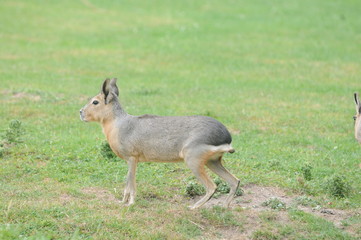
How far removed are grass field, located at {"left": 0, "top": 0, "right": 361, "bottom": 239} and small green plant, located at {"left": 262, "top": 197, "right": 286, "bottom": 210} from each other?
3.7 inches

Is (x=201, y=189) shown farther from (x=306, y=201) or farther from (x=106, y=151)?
(x=106, y=151)

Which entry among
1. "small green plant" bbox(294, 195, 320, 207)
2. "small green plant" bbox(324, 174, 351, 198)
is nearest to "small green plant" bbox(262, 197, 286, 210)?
"small green plant" bbox(294, 195, 320, 207)

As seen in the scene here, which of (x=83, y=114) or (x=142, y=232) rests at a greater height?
(x=83, y=114)

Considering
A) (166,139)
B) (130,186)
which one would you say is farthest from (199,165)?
(130,186)

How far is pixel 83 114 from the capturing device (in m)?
8.00

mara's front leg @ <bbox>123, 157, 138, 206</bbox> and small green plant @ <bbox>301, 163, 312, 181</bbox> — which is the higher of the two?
mara's front leg @ <bbox>123, 157, 138, 206</bbox>

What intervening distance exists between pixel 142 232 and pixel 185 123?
1.42 metres

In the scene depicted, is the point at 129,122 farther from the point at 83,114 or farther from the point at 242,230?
the point at 242,230

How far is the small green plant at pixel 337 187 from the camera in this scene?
26.5 ft

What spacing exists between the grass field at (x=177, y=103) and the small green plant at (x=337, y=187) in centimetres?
3

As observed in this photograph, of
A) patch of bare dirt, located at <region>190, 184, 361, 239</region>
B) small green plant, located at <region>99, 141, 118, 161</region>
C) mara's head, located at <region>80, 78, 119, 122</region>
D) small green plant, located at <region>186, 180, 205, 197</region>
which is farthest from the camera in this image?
small green plant, located at <region>99, 141, 118, 161</region>

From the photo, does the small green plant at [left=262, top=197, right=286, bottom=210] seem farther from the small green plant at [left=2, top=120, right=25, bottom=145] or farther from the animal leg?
the small green plant at [left=2, top=120, right=25, bottom=145]

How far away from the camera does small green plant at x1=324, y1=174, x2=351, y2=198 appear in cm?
806

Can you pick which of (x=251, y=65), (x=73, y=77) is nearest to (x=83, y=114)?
(x=73, y=77)
